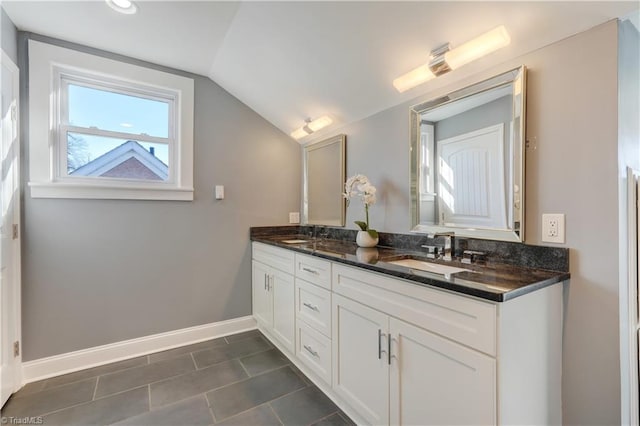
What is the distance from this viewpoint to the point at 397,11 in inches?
57.3

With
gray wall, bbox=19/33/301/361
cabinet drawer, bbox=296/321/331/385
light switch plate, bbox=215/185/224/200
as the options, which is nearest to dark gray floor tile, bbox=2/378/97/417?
gray wall, bbox=19/33/301/361

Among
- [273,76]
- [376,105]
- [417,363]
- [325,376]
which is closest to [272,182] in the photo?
[273,76]

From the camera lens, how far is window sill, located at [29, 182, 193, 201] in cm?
199

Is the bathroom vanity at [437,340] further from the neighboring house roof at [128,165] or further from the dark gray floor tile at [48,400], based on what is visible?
the neighboring house roof at [128,165]

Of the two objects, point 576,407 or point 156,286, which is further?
point 156,286

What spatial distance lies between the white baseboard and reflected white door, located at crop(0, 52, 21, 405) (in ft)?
0.45

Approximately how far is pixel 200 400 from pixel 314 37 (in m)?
2.35

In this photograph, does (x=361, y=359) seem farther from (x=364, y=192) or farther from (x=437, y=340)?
(x=364, y=192)

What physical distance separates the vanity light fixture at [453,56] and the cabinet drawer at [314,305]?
1.35m

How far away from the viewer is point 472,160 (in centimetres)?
159

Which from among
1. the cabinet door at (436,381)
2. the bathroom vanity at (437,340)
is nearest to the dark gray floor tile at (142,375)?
the bathroom vanity at (437,340)

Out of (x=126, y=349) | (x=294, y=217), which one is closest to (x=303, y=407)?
(x=126, y=349)

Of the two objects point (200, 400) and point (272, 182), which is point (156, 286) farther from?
point (272, 182)

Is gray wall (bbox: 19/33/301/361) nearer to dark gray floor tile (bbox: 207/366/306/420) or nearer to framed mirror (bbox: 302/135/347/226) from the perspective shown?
framed mirror (bbox: 302/135/347/226)
